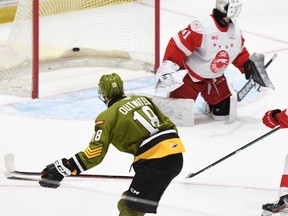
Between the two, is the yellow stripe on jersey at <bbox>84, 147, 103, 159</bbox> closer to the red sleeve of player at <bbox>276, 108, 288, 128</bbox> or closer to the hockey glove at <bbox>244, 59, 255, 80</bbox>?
the red sleeve of player at <bbox>276, 108, 288, 128</bbox>

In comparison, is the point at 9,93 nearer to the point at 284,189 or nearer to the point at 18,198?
the point at 18,198

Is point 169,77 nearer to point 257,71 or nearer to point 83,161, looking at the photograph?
point 257,71

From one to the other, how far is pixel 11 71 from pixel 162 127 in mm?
2418

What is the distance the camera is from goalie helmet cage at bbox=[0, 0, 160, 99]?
20.7 ft

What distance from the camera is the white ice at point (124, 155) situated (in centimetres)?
427

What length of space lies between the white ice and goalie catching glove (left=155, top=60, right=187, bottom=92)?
0.86 feet

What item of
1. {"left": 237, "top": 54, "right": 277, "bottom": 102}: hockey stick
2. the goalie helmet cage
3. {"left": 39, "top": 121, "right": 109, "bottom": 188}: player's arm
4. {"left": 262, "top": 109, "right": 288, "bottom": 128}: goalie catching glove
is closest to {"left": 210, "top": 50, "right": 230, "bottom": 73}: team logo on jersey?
{"left": 237, "top": 54, "right": 277, "bottom": 102}: hockey stick

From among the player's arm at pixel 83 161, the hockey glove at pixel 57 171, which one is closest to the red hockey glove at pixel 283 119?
the player's arm at pixel 83 161

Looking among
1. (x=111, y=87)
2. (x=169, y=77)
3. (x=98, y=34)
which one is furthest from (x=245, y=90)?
(x=111, y=87)

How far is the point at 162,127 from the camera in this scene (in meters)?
3.69

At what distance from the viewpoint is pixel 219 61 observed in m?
5.36

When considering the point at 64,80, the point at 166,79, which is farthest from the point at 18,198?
the point at 64,80

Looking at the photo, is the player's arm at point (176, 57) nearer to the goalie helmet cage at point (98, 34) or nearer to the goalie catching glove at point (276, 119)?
the goalie helmet cage at point (98, 34)

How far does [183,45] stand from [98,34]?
54.1 inches
